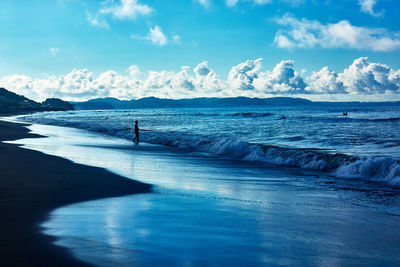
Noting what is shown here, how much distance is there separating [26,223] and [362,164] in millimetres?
11184

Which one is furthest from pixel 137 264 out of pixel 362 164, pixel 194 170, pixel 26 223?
pixel 362 164

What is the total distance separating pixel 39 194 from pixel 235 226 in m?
4.62

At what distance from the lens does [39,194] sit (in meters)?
7.82

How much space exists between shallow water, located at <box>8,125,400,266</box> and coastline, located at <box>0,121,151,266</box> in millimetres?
285

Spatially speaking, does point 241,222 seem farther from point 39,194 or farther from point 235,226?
point 39,194

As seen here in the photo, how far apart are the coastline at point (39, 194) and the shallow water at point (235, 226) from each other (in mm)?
285

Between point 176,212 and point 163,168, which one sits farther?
point 163,168

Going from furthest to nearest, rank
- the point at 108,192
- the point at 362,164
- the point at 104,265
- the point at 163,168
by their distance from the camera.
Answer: the point at 163,168
the point at 362,164
the point at 108,192
the point at 104,265

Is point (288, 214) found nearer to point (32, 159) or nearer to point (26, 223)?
point (26, 223)

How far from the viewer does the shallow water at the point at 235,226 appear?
14.8 feet

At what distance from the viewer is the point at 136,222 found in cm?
593

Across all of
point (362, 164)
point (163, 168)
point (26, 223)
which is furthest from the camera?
point (163, 168)

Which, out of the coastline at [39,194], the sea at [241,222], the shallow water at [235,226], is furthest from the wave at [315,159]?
the coastline at [39,194]

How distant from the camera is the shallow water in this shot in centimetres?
451
